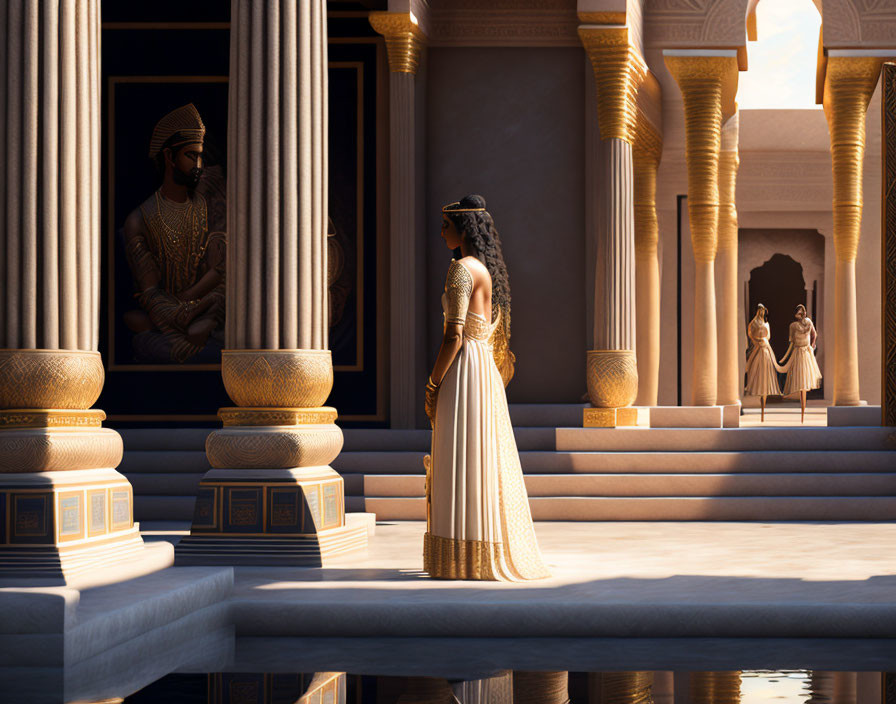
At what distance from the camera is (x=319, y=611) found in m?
6.05

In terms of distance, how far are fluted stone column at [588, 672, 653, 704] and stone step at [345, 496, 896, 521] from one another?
582 centimetres

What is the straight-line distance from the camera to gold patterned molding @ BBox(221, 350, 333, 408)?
786cm

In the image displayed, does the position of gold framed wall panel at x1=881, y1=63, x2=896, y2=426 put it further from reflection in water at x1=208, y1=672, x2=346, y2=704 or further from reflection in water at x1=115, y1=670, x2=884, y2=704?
reflection in water at x1=208, y1=672, x2=346, y2=704

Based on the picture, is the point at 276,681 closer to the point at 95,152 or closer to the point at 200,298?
the point at 95,152

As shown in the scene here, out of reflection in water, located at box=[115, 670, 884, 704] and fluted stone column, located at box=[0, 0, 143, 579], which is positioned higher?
fluted stone column, located at box=[0, 0, 143, 579]

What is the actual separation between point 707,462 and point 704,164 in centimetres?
535

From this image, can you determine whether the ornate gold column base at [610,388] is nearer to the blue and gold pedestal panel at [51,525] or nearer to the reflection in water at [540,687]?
the blue and gold pedestal panel at [51,525]

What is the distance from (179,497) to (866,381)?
14.6 metres

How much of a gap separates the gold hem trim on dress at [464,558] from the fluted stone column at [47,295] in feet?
5.68

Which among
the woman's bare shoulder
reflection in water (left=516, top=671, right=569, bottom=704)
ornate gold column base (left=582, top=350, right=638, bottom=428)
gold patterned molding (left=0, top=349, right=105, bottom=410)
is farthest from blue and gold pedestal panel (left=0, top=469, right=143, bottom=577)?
ornate gold column base (left=582, top=350, right=638, bottom=428)

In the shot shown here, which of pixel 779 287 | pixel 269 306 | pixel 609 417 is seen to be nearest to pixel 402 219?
pixel 609 417

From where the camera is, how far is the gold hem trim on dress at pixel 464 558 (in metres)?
6.73

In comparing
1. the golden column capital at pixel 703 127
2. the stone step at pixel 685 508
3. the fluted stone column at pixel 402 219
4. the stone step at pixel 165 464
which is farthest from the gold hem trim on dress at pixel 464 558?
the golden column capital at pixel 703 127

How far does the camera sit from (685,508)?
36.1ft
